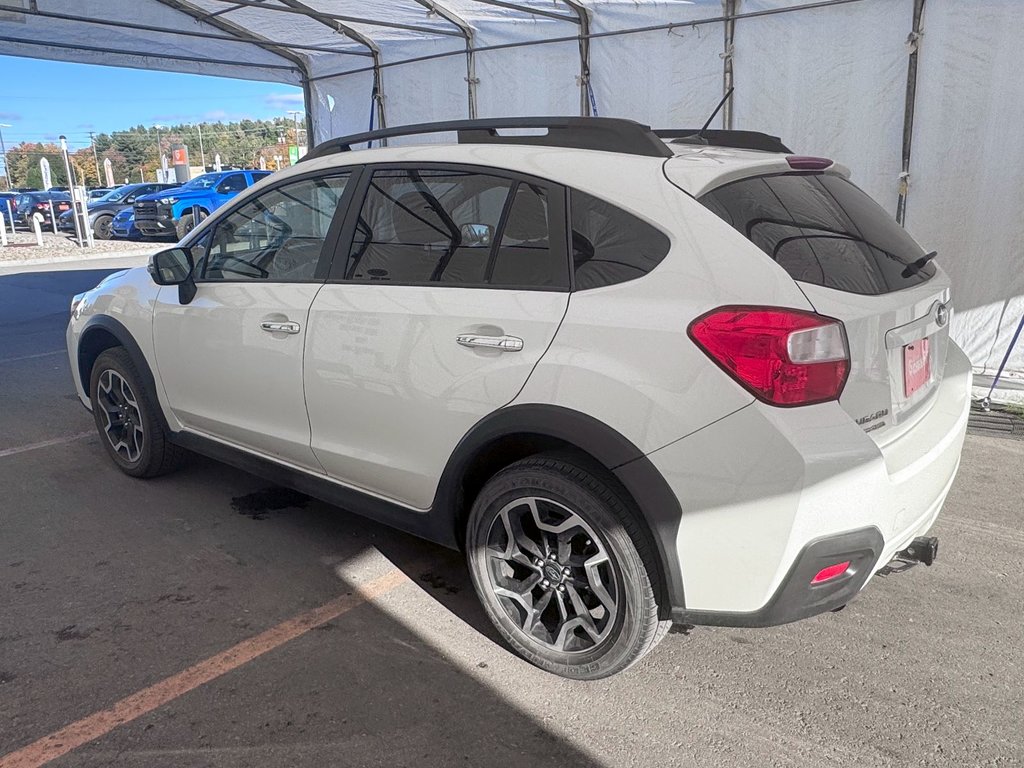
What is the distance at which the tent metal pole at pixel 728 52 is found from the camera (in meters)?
6.87

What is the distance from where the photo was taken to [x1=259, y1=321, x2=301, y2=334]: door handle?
3.21 metres

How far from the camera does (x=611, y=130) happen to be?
2668mm

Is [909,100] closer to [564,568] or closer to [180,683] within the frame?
[564,568]

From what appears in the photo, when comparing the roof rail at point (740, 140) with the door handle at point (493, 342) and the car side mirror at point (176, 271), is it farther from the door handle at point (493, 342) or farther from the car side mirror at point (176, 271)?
the car side mirror at point (176, 271)

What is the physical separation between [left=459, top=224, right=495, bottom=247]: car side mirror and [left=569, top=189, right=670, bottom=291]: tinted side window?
330mm

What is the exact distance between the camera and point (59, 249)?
19.3 meters

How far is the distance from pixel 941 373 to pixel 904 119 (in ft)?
14.0

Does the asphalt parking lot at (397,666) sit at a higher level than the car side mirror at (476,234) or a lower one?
lower

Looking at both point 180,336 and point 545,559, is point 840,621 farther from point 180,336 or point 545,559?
point 180,336

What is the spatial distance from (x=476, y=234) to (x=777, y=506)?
4.46 ft

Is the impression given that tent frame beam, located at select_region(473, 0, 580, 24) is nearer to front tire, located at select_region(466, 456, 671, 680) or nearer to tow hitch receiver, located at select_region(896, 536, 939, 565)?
front tire, located at select_region(466, 456, 671, 680)

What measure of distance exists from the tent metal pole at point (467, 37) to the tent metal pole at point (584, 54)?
140cm

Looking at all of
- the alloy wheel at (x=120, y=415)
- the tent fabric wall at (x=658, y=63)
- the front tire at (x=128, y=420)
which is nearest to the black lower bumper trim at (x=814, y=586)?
the front tire at (x=128, y=420)

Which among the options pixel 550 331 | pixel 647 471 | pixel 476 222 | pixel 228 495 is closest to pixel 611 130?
pixel 476 222
